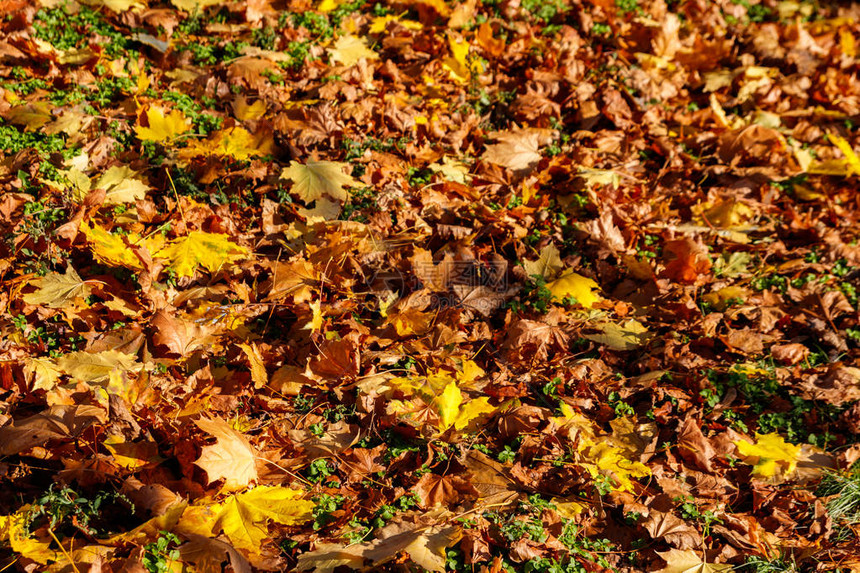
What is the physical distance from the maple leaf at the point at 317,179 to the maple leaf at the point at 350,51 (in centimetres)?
115

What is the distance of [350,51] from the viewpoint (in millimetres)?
4480

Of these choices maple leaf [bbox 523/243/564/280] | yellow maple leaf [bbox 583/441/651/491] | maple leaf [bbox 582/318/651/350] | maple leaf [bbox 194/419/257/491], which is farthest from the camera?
maple leaf [bbox 523/243/564/280]

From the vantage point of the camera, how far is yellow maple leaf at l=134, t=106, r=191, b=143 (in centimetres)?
363

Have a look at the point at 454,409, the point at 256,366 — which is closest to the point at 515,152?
the point at 454,409

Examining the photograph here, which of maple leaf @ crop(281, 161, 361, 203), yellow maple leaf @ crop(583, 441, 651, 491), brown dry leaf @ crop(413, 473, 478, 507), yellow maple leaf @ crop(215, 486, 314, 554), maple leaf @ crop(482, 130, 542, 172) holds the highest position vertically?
maple leaf @ crop(482, 130, 542, 172)

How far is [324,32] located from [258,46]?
49cm

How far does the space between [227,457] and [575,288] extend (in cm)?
196

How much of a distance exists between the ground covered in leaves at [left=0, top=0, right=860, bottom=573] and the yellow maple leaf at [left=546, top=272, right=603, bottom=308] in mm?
12

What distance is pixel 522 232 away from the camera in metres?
3.72

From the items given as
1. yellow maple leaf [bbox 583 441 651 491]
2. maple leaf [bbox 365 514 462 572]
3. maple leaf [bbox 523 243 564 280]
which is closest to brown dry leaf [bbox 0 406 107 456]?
maple leaf [bbox 365 514 462 572]

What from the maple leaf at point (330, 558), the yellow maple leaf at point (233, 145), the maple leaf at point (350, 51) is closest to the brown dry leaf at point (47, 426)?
the maple leaf at point (330, 558)

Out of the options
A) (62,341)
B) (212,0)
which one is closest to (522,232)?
(62,341)

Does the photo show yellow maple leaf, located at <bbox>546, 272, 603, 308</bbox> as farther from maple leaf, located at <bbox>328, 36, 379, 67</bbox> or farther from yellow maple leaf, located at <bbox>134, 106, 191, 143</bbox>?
yellow maple leaf, located at <bbox>134, 106, 191, 143</bbox>

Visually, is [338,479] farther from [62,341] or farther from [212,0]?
[212,0]
